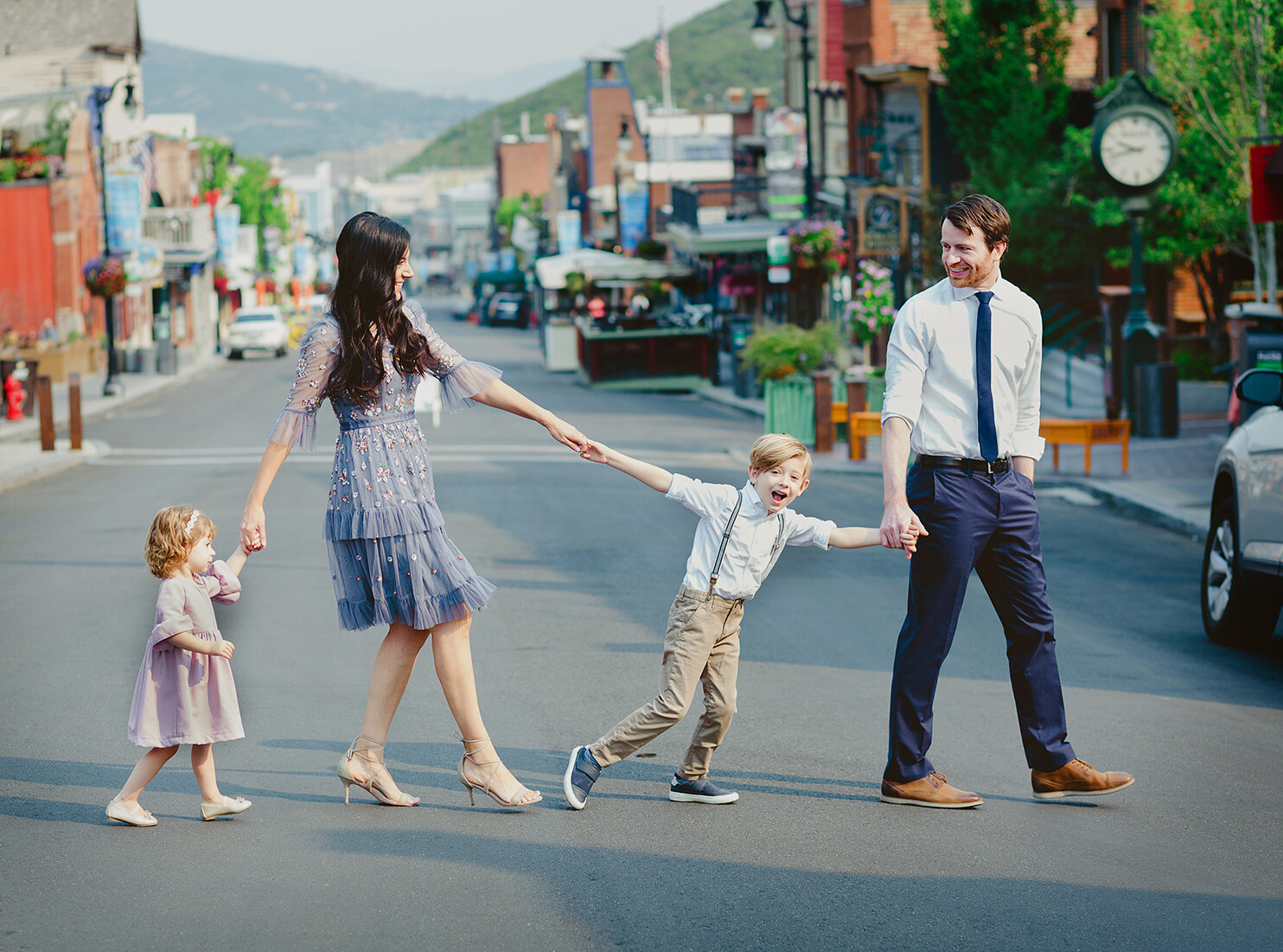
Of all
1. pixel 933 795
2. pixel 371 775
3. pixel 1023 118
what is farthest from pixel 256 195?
pixel 933 795

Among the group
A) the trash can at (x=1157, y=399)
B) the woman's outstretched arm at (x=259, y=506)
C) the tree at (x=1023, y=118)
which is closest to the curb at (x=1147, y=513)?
the trash can at (x=1157, y=399)

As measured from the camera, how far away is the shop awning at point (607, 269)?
41.5m

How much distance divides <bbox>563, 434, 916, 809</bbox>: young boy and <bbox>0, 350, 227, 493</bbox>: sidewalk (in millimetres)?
13957

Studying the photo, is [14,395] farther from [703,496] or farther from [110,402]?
[703,496]

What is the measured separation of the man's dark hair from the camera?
16.4 feet

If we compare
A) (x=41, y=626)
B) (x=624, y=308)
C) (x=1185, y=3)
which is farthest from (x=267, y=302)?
(x=41, y=626)

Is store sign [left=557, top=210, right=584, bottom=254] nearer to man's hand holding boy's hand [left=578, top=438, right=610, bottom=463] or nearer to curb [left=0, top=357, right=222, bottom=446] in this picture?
curb [left=0, top=357, right=222, bottom=446]

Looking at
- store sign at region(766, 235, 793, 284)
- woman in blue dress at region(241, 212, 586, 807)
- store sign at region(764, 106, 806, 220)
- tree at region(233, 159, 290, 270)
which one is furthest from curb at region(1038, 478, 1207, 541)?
tree at region(233, 159, 290, 270)

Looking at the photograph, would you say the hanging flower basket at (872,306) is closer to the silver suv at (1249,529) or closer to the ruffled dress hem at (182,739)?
the silver suv at (1249,529)

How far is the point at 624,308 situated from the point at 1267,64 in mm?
28364

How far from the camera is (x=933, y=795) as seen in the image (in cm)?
517

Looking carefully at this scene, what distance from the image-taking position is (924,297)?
5.03 meters

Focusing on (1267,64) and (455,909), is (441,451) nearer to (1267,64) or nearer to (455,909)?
(1267,64)

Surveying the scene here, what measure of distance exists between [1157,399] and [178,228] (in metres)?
49.3
